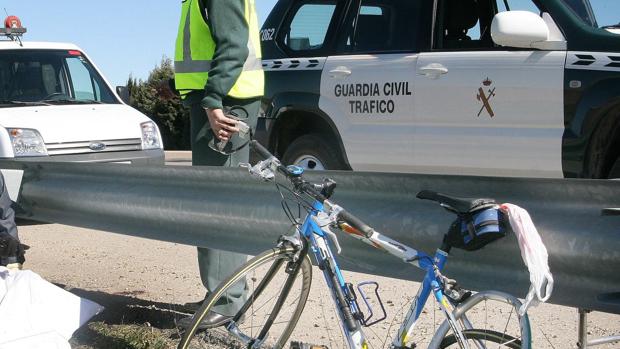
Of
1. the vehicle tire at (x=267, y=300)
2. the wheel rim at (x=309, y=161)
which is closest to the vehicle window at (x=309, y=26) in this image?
the wheel rim at (x=309, y=161)

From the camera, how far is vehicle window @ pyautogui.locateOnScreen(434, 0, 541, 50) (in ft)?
20.1

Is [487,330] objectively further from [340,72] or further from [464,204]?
Answer: [340,72]

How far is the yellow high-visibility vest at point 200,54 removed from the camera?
4082 millimetres

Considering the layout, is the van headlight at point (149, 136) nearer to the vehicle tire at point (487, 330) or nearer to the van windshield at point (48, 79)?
the van windshield at point (48, 79)

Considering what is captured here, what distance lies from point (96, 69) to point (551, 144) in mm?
6541

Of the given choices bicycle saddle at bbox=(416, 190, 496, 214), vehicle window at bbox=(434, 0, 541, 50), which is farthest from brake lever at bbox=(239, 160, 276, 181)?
vehicle window at bbox=(434, 0, 541, 50)

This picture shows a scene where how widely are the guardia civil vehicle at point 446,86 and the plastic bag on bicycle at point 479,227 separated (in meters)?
2.74

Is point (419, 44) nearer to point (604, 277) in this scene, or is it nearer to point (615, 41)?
point (615, 41)

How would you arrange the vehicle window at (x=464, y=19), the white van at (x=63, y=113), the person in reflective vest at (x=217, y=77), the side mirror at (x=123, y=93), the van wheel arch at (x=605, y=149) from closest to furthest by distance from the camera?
the person in reflective vest at (x=217, y=77)
the van wheel arch at (x=605, y=149)
the vehicle window at (x=464, y=19)
the white van at (x=63, y=113)
the side mirror at (x=123, y=93)

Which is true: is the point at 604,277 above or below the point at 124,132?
above

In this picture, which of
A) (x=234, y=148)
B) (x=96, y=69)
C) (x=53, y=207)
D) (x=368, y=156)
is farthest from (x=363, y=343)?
(x=96, y=69)

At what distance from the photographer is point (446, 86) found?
19.3ft

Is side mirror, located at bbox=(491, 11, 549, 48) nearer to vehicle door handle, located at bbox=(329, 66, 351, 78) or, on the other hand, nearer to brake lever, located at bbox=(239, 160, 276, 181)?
vehicle door handle, located at bbox=(329, 66, 351, 78)

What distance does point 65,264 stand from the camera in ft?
20.1
